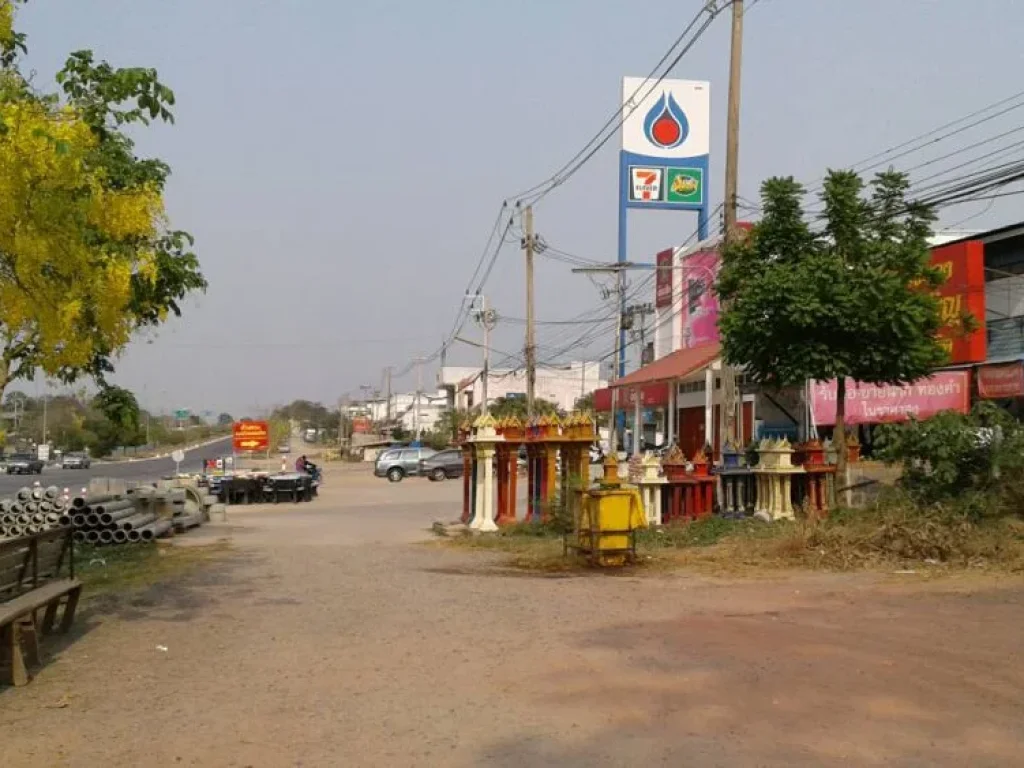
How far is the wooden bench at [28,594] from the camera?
307 inches

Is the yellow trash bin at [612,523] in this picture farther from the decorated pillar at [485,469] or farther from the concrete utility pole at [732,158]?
the decorated pillar at [485,469]

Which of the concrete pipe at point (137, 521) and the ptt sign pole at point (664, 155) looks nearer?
the concrete pipe at point (137, 521)

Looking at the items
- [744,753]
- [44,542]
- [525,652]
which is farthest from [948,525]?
[44,542]

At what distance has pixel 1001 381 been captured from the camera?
25.4 meters

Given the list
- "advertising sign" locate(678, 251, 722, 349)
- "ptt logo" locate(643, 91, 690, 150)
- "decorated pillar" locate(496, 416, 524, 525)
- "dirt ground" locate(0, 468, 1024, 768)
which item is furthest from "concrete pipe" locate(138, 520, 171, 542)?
"ptt logo" locate(643, 91, 690, 150)

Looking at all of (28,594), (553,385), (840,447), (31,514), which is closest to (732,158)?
(840,447)

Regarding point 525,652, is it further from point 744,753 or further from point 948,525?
point 948,525

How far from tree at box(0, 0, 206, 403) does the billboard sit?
3610cm

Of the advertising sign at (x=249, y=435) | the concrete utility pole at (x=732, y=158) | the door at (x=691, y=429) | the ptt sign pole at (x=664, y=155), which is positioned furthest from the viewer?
the advertising sign at (x=249, y=435)

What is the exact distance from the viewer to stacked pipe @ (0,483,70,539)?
18.0 m

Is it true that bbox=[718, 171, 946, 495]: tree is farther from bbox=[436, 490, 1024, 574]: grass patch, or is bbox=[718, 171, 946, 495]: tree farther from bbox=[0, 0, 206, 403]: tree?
bbox=[0, 0, 206, 403]: tree

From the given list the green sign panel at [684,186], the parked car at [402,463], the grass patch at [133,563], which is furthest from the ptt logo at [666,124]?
the grass patch at [133,563]

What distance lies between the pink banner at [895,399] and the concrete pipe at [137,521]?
49.3 feet

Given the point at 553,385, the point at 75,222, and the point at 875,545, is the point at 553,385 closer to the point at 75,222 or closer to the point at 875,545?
the point at 875,545
